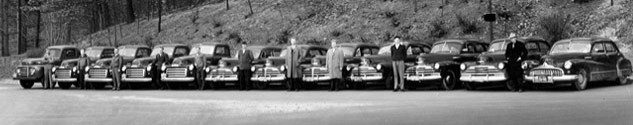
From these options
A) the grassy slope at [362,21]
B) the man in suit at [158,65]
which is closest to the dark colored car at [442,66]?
the man in suit at [158,65]

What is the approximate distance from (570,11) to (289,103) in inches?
971

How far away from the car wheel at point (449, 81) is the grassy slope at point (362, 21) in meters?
14.3

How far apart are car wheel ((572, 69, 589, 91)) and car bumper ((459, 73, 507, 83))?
175 centimetres

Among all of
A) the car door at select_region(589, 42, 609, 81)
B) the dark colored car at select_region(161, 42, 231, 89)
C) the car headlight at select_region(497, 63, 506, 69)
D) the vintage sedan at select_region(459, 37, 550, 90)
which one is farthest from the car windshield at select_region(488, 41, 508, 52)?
the dark colored car at select_region(161, 42, 231, 89)

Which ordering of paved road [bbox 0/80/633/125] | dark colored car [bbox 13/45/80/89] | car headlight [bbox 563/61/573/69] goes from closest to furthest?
paved road [bbox 0/80/633/125]
car headlight [bbox 563/61/573/69]
dark colored car [bbox 13/45/80/89]

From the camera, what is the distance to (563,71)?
66.1 feet

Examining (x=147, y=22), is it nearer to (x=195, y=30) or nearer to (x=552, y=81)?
(x=195, y=30)

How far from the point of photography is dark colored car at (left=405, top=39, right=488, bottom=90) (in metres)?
22.9

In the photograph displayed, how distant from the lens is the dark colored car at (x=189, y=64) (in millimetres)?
27375

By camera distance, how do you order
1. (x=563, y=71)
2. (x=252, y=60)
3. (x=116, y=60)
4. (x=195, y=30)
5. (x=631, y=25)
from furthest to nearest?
(x=195, y=30)
(x=631, y=25)
(x=116, y=60)
(x=252, y=60)
(x=563, y=71)

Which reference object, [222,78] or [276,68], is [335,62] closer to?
[276,68]

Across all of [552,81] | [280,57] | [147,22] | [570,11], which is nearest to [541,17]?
[570,11]

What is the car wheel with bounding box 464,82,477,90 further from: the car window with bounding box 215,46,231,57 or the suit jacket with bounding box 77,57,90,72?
the suit jacket with bounding box 77,57,90,72

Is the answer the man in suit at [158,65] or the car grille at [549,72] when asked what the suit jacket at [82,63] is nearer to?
the man in suit at [158,65]
